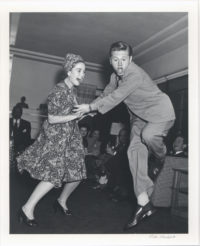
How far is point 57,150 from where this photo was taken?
7.97 feet

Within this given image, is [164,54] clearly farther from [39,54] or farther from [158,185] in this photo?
[158,185]

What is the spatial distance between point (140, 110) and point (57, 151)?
76 centimetres

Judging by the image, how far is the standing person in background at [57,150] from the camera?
7.74ft

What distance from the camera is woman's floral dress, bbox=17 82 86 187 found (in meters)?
2.39

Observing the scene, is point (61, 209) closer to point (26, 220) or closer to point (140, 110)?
point (26, 220)

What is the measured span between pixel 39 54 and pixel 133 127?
6541 millimetres

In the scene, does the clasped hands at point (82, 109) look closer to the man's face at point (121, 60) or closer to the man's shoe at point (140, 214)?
the man's face at point (121, 60)

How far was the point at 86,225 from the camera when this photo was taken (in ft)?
8.02

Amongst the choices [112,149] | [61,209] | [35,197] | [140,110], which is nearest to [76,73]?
[140,110]

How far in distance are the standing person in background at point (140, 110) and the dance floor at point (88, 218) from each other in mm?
263

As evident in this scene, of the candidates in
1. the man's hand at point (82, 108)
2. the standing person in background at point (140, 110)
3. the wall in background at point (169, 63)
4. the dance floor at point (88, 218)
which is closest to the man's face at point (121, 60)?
the standing person in background at point (140, 110)

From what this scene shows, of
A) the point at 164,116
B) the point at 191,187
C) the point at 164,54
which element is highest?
the point at 164,54

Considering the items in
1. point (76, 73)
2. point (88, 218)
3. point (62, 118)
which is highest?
point (76, 73)
